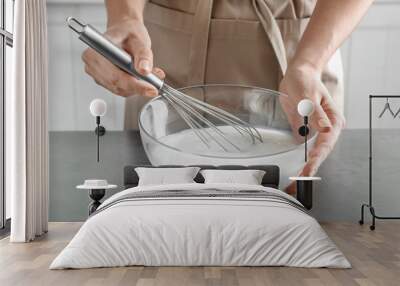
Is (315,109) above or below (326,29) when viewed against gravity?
below

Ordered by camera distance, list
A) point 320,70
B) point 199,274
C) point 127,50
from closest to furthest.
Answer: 1. point 199,274
2. point 127,50
3. point 320,70

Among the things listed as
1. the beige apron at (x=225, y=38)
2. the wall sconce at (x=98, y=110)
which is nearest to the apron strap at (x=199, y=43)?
the beige apron at (x=225, y=38)

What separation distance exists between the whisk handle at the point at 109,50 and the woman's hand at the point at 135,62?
0.19ft

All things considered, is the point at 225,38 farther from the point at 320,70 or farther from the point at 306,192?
the point at 306,192

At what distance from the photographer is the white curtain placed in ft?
15.5

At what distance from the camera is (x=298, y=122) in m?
5.27

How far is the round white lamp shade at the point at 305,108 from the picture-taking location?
17.3 ft

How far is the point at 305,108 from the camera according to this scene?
208 inches

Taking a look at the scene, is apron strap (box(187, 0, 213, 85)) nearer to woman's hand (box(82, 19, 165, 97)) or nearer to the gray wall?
woman's hand (box(82, 19, 165, 97))

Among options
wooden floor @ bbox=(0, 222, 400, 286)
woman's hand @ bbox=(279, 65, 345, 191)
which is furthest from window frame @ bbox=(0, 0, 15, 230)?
woman's hand @ bbox=(279, 65, 345, 191)

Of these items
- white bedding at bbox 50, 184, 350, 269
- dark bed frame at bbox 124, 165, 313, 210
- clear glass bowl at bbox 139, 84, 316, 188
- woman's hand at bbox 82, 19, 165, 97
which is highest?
woman's hand at bbox 82, 19, 165, 97

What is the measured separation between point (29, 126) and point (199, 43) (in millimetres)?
1541

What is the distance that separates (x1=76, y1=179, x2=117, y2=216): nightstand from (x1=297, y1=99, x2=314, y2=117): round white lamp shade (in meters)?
1.66

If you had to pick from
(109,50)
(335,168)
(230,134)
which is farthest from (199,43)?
(335,168)
